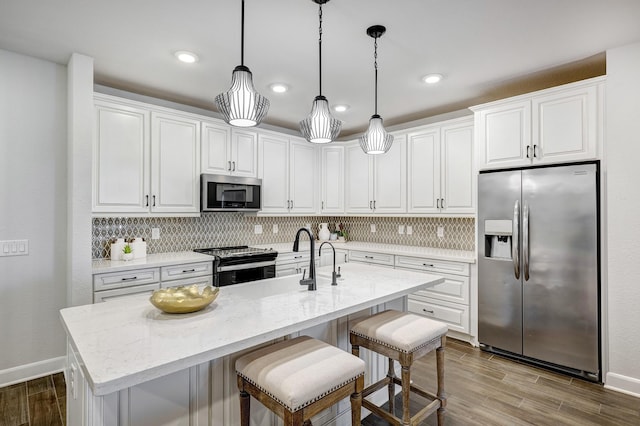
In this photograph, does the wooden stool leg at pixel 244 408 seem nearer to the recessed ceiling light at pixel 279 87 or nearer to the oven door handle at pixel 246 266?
the oven door handle at pixel 246 266

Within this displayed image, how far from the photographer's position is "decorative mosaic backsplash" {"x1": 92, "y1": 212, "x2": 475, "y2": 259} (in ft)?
11.4

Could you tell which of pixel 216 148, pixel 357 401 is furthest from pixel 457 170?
pixel 357 401

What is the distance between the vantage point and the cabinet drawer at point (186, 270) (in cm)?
316

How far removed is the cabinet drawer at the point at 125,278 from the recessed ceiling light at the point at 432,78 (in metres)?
3.12

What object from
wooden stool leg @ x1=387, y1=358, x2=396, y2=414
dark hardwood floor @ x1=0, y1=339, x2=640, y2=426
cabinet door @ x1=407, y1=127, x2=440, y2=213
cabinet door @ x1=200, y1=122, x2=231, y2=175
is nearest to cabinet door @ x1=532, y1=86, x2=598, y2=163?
cabinet door @ x1=407, y1=127, x2=440, y2=213

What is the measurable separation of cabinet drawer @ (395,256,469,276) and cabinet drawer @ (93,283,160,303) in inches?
106

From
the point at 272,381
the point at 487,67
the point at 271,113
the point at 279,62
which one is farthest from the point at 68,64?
the point at 487,67

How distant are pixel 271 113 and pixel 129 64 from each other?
1769mm

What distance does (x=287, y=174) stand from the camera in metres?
4.59

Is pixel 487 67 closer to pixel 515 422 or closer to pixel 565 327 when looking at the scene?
pixel 565 327

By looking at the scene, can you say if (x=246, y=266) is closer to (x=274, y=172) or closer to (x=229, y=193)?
(x=229, y=193)

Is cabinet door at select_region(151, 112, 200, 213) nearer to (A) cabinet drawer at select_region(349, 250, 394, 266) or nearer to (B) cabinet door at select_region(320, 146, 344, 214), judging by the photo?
(B) cabinet door at select_region(320, 146, 344, 214)

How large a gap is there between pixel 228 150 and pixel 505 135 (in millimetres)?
2973

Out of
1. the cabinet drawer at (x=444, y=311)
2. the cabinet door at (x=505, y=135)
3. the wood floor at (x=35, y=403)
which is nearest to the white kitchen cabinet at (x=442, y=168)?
the cabinet door at (x=505, y=135)
